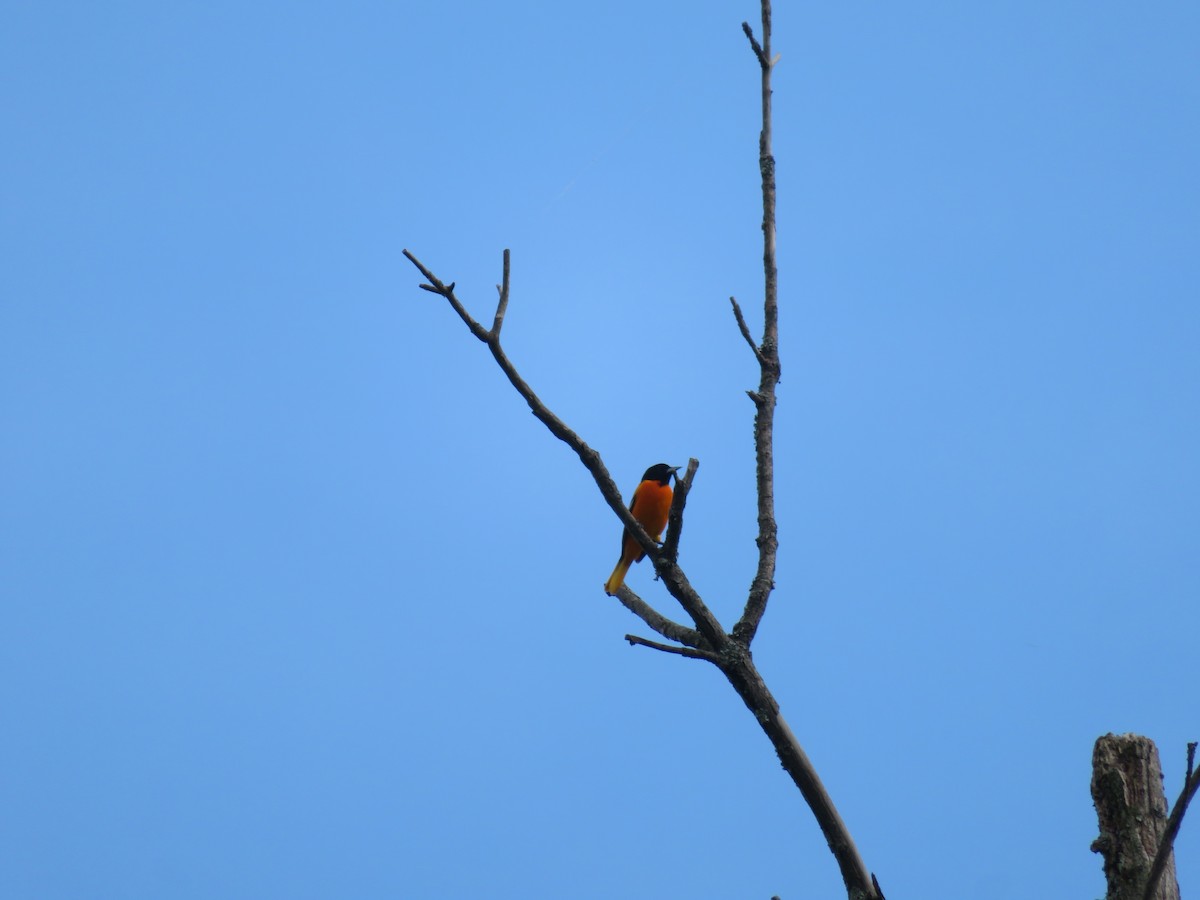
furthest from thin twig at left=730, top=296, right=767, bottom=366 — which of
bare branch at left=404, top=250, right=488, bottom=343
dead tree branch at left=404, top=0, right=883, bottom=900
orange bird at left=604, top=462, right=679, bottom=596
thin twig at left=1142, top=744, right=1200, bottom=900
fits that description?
orange bird at left=604, top=462, right=679, bottom=596

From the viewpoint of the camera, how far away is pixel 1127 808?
2.56m

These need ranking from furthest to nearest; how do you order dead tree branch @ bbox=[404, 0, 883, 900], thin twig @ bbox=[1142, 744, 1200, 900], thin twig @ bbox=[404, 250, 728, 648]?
1. thin twig @ bbox=[404, 250, 728, 648]
2. dead tree branch @ bbox=[404, 0, 883, 900]
3. thin twig @ bbox=[1142, 744, 1200, 900]

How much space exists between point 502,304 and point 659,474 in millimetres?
4255

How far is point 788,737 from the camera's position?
249cm

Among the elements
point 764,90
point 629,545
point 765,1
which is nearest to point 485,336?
point 764,90

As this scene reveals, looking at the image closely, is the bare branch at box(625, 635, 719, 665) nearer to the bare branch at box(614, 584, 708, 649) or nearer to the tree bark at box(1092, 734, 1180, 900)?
the bare branch at box(614, 584, 708, 649)

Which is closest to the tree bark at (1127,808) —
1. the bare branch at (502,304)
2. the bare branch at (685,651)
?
the bare branch at (685,651)

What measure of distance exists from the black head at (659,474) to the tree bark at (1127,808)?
4393mm

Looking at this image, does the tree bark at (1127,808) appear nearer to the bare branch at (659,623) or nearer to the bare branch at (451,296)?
the bare branch at (659,623)

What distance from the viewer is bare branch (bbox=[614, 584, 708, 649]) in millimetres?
2883

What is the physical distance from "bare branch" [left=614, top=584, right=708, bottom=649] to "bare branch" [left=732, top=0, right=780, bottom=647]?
176 millimetres

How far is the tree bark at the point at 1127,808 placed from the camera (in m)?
2.53

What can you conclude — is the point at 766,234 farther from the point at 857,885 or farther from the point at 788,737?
the point at 857,885

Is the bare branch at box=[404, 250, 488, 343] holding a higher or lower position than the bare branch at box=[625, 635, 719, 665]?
higher
